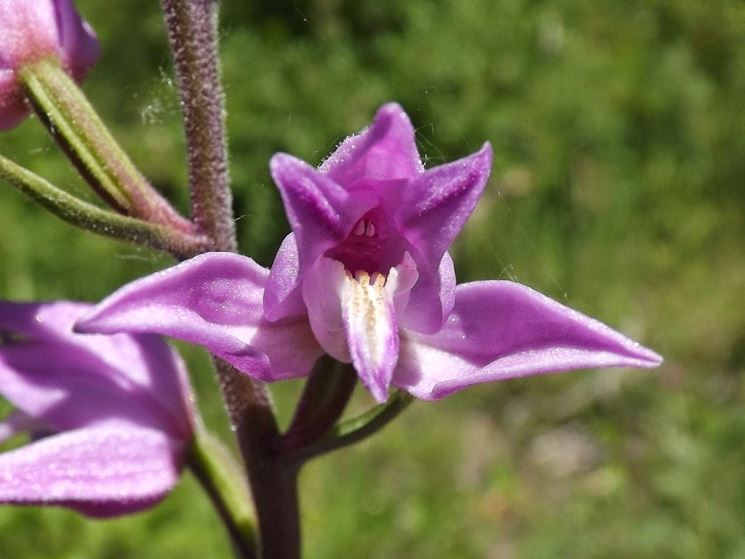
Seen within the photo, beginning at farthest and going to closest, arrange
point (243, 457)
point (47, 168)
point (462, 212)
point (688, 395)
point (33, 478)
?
1. point (688, 395)
2. point (47, 168)
3. point (243, 457)
4. point (33, 478)
5. point (462, 212)

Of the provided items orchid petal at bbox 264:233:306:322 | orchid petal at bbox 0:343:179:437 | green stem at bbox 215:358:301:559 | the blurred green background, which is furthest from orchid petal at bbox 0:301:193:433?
the blurred green background

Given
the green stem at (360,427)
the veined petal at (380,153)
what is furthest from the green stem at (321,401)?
the veined petal at (380,153)

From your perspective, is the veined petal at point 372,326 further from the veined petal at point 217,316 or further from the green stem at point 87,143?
the green stem at point 87,143

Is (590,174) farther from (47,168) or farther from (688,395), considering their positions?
(47,168)

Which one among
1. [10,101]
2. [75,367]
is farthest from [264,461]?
[10,101]

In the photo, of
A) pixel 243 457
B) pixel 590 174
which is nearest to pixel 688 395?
pixel 590 174
